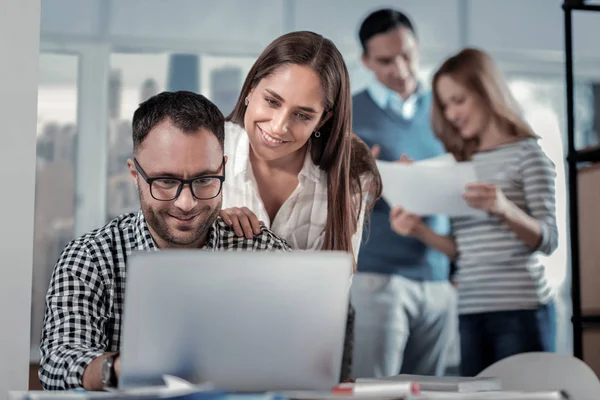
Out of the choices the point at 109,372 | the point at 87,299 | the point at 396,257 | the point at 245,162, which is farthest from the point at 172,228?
the point at 396,257

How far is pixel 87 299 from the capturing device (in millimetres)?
1987

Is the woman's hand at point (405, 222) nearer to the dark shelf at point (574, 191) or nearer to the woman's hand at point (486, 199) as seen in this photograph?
the woman's hand at point (486, 199)

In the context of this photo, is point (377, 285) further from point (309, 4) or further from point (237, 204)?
point (309, 4)

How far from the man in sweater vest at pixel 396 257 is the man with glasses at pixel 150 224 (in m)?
0.94

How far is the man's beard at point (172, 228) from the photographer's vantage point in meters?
2.16

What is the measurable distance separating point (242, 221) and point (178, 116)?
1.68 ft

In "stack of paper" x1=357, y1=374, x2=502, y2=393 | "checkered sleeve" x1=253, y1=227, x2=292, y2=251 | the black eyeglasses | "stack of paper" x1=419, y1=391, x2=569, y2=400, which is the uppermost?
the black eyeglasses

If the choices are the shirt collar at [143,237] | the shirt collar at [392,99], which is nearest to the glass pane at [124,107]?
the shirt collar at [392,99]

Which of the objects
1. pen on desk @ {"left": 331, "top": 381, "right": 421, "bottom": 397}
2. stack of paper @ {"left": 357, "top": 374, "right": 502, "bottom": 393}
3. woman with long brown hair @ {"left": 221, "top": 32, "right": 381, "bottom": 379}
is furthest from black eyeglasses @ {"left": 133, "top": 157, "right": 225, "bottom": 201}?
pen on desk @ {"left": 331, "top": 381, "right": 421, "bottom": 397}

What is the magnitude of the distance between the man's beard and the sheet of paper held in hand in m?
1.19

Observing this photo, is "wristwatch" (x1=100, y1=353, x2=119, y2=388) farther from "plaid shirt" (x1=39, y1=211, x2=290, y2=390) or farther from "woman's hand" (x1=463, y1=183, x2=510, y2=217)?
"woman's hand" (x1=463, y1=183, x2=510, y2=217)

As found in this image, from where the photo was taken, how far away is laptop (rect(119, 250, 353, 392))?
1.26 m

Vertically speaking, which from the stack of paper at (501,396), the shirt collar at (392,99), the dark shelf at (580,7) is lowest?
the stack of paper at (501,396)

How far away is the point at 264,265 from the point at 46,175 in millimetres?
2024
